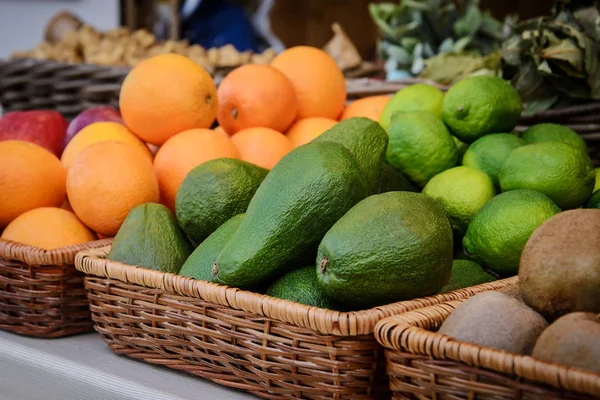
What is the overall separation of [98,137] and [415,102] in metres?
0.72

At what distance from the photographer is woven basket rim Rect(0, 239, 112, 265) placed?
1290 mm

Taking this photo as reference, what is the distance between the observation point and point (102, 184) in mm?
1391

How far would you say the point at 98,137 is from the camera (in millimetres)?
A: 1604

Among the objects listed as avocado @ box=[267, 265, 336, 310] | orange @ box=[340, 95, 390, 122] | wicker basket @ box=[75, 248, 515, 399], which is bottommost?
wicker basket @ box=[75, 248, 515, 399]

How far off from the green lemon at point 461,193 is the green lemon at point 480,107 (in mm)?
158

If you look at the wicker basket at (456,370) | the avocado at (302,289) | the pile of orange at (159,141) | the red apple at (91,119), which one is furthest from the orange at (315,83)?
the wicker basket at (456,370)

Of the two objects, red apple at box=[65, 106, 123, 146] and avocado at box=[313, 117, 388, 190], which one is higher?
avocado at box=[313, 117, 388, 190]

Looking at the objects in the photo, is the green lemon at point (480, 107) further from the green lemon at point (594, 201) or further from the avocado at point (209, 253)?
the avocado at point (209, 253)

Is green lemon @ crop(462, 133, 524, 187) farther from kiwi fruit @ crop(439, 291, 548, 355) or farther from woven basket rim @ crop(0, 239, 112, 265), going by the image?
woven basket rim @ crop(0, 239, 112, 265)

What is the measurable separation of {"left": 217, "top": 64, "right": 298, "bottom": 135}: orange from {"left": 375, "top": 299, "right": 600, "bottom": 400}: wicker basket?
827 millimetres

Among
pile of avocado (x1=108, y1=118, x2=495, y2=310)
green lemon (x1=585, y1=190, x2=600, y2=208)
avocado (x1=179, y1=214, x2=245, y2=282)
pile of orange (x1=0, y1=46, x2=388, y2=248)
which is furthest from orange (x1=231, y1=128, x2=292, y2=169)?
green lemon (x1=585, y1=190, x2=600, y2=208)

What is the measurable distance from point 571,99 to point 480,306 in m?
1.18

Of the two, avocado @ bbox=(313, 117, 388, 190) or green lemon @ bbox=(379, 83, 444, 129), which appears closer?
avocado @ bbox=(313, 117, 388, 190)

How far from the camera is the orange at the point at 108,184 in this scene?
54.8 inches
